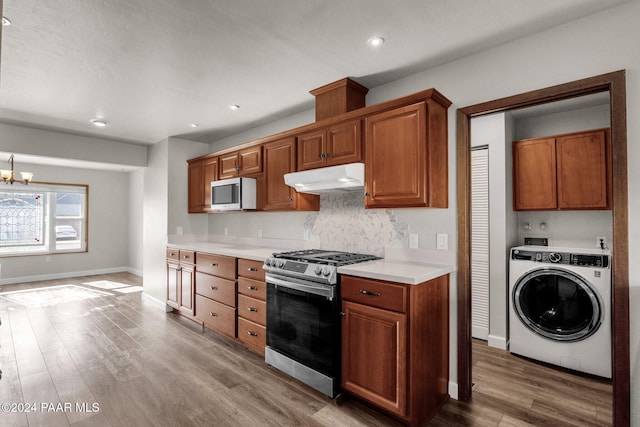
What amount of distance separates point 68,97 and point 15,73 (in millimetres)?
539

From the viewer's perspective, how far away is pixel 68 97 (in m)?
3.33

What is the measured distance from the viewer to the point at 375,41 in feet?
7.57

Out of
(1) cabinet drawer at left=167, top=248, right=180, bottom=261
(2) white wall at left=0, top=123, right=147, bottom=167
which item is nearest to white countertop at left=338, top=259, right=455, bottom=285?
(1) cabinet drawer at left=167, top=248, right=180, bottom=261

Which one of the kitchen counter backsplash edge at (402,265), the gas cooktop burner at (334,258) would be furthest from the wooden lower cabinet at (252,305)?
the gas cooktop burner at (334,258)

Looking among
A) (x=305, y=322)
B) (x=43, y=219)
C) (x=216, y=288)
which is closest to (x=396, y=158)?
(x=305, y=322)

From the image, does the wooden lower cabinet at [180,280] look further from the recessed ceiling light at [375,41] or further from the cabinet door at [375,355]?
the recessed ceiling light at [375,41]

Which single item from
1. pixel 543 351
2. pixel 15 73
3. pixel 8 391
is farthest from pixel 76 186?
pixel 543 351

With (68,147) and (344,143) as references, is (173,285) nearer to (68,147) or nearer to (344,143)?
(68,147)

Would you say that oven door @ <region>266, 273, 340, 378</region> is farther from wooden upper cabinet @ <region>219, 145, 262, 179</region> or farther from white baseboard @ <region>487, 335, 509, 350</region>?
white baseboard @ <region>487, 335, 509, 350</region>

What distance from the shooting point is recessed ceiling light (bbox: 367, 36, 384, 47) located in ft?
7.47

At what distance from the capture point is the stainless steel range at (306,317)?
244 cm

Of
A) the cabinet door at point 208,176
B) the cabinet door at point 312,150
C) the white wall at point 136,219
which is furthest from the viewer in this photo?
the white wall at point 136,219

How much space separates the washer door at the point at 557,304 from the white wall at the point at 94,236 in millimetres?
7945

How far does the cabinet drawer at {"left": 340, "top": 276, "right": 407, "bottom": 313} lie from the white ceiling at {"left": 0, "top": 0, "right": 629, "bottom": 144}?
1.64 m
